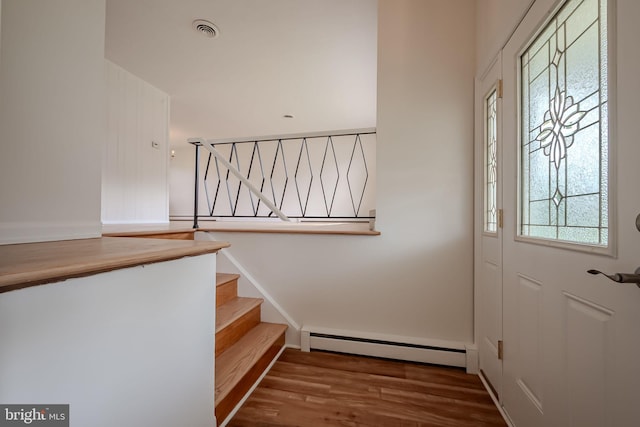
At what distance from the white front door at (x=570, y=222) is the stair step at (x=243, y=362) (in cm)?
133

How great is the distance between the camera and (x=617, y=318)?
71 centimetres

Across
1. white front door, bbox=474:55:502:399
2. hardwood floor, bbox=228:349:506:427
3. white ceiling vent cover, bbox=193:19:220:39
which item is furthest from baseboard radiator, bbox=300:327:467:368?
white ceiling vent cover, bbox=193:19:220:39

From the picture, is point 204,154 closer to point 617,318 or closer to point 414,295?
point 414,295

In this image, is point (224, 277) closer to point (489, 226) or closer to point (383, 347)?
point (383, 347)

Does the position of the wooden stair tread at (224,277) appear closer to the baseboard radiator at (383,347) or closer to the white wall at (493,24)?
the baseboard radiator at (383,347)

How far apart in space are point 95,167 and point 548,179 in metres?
1.93

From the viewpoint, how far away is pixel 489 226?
1.62m

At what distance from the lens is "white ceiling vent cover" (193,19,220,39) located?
2.27 meters

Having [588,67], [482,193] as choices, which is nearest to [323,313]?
[482,193]

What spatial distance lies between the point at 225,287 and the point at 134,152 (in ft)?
8.04

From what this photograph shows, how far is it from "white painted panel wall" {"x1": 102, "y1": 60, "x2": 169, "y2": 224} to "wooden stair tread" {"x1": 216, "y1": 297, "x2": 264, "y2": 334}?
2091mm

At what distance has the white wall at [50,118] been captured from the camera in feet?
2.98

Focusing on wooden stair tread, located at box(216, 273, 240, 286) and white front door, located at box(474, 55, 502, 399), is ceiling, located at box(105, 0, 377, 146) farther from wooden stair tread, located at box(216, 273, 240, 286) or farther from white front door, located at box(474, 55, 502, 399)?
wooden stair tread, located at box(216, 273, 240, 286)

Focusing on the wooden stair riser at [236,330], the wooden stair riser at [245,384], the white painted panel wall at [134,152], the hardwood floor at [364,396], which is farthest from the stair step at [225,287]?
the white painted panel wall at [134,152]
